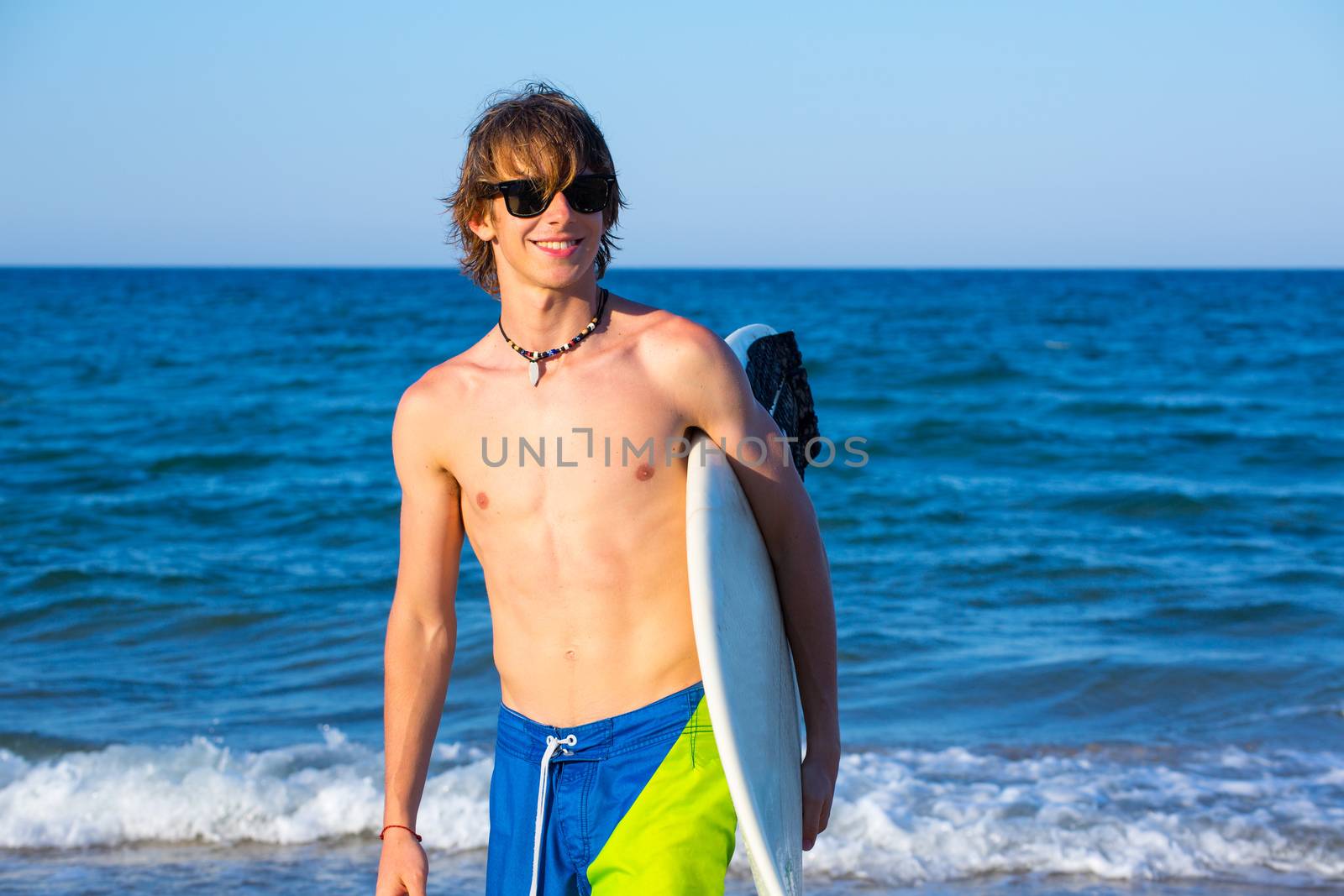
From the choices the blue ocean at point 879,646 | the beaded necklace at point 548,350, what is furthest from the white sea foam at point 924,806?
the beaded necklace at point 548,350

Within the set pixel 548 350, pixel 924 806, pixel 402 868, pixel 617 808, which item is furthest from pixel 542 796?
pixel 924 806

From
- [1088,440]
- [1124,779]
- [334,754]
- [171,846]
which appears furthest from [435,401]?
[1088,440]

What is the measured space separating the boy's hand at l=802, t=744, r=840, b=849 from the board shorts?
176mm

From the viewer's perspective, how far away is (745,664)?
223 cm

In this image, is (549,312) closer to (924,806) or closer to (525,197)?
(525,197)

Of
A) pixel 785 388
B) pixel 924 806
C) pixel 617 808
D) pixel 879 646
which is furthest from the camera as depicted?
pixel 879 646

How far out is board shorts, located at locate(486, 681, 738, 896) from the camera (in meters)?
2.13

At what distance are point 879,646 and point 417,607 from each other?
15.9 ft

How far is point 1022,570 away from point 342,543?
5.17 meters

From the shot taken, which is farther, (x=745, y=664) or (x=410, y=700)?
(x=410, y=700)

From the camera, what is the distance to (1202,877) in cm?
427

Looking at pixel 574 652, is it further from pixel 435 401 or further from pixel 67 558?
pixel 67 558

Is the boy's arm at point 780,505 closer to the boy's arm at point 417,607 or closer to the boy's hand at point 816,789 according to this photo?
the boy's hand at point 816,789

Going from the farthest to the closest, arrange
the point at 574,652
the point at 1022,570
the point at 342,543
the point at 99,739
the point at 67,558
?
the point at 342,543, the point at 67,558, the point at 1022,570, the point at 99,739, the point at 574,652
